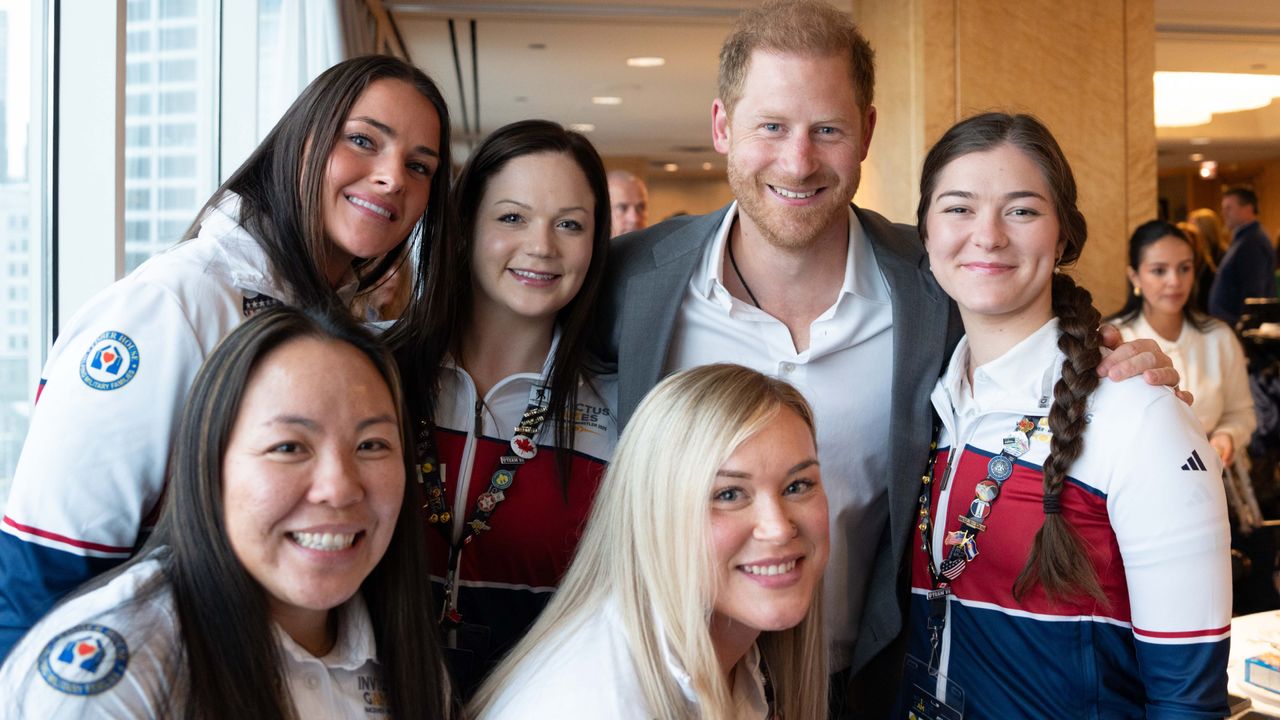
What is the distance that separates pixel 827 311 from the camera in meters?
2.41

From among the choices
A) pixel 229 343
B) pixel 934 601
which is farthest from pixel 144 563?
pixel 934 601

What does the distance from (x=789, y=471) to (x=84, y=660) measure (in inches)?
39.5

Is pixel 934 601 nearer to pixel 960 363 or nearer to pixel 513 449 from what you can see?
pixel 960 363

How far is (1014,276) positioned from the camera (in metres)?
2.09

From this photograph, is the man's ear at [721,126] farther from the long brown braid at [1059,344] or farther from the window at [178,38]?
the window at [178,38]

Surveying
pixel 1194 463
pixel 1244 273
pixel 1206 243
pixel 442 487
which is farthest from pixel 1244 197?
pixel 442 487

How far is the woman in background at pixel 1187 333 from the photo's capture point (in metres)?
4.92

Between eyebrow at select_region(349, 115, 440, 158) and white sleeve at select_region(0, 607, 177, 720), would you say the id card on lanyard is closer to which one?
eyebrow at select_region(349, 115, 440, 158)

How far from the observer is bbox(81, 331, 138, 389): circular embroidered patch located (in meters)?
1.61

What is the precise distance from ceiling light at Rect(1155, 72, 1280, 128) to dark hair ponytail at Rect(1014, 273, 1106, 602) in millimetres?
8071

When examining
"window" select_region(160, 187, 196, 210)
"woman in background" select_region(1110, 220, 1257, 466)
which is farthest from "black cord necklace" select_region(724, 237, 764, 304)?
"woman in background" select_region(1110, 220, 1257, 466)

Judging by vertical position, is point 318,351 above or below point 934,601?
above

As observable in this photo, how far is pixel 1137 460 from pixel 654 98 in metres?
9.15

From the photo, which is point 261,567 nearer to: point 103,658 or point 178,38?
point 103,658
